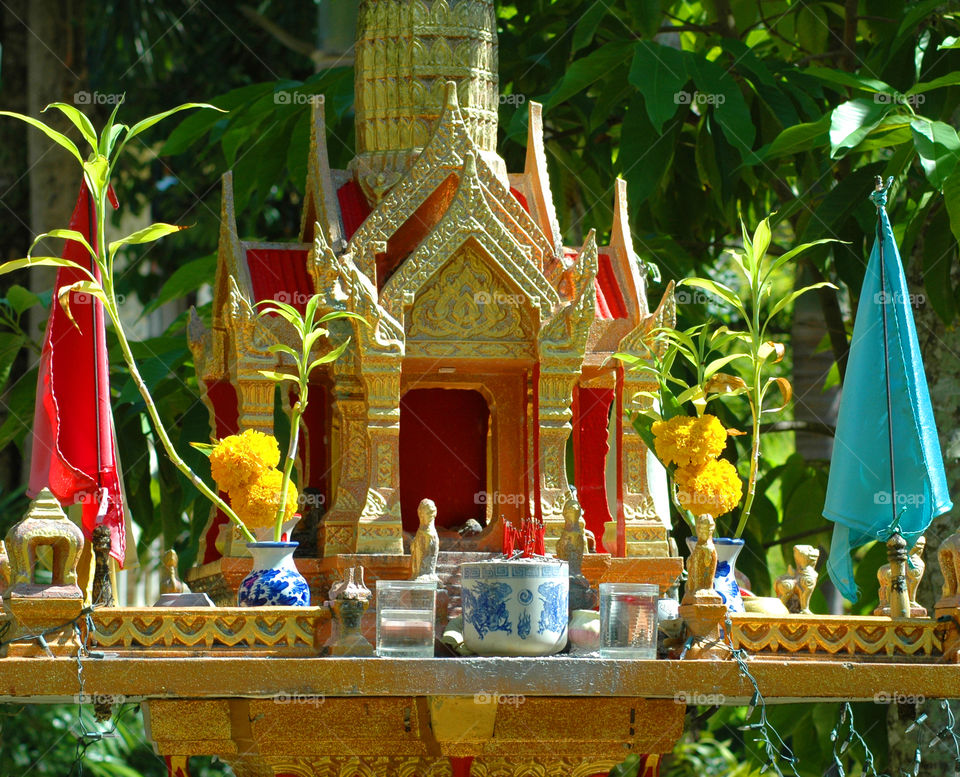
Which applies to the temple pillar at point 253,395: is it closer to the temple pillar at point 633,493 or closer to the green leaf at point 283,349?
the green leaf at point 283,349

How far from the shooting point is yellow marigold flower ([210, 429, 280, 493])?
9578 millimetres

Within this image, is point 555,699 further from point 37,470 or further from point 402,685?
point 37,470

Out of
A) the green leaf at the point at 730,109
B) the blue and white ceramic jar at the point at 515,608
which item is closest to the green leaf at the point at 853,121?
the green leaf at the point at 730,109

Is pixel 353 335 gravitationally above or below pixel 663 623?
above

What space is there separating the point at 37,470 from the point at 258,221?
12.7 m

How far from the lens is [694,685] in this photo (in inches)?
342

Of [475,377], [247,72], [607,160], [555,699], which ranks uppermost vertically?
[247,72]

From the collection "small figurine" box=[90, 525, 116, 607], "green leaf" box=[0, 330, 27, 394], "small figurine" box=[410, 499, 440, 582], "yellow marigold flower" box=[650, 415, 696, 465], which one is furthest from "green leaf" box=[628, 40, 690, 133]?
"green leaf" box=[0, 330, 27, 394]

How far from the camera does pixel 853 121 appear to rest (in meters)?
10.8

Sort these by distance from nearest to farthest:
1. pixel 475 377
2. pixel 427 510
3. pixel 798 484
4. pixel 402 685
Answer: pixel 402 685, pixel 427 510, pixel 475 377, pixel 798 484

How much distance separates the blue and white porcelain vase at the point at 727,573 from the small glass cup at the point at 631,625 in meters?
0.65

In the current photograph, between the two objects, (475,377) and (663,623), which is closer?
(663,623)

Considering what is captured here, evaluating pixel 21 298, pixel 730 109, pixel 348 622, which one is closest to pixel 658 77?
pixel 730 109

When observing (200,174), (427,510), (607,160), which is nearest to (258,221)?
(200,174)
